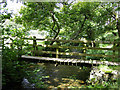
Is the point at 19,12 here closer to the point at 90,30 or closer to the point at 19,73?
the point at 90,30

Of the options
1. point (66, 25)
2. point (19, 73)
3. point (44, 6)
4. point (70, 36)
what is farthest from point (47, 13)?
point (19, 73)

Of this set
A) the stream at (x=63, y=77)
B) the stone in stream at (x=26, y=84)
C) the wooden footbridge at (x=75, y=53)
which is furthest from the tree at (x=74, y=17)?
the stone in stream at (x=26, y=84)

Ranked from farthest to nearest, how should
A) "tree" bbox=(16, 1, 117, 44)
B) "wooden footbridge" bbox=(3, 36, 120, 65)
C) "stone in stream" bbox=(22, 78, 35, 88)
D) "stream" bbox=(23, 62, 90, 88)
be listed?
"tree" bbox=(16, 1, 117, 44)
"wooden footbridge" bbox=(3, 36, 120, 65)
"stream" bbox=(23, 62, 90, 88)
"stone in stream" bbox=(22, 78, 35, 88)

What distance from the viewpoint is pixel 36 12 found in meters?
4.61

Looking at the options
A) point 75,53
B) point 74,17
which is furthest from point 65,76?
point 74,17

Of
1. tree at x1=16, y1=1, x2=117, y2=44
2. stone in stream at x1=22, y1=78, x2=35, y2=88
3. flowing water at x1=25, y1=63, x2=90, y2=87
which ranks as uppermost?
tree at x1=16, y1=1, x2=117, y2=44

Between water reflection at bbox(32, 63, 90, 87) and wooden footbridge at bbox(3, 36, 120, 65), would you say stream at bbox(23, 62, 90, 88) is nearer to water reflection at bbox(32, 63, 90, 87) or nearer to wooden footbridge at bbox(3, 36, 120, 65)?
water reflection at bbox(32, 63, 90, 87)

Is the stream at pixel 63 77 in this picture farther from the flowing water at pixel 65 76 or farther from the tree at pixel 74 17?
the tree at pixel 74 17

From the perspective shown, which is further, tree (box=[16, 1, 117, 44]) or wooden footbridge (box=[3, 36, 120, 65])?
tree (box=[16, 1, 117, 44])

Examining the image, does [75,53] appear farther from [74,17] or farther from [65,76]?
[74,17]

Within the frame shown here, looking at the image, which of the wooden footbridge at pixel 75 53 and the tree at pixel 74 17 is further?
the tree at pixel 74 17

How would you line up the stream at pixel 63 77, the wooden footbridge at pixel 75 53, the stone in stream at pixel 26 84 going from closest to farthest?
the stone in stream at pixel 26 84 < the stream at pixel 63 77 < the wooden footbridge at pixel 75 53

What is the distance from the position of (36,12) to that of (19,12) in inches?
31.2

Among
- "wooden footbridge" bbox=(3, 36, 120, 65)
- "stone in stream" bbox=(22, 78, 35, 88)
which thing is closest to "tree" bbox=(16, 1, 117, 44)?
"wooden footbridge" bbox=(3, 36, 120, 65)
